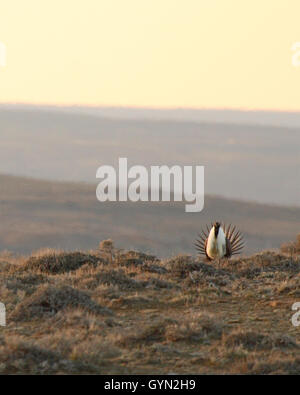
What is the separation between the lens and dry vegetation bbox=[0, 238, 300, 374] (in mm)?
9531

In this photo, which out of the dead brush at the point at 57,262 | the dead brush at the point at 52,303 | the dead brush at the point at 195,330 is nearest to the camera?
the dead brush at the point at 195,330

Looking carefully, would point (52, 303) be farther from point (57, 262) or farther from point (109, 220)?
point (109, 220)

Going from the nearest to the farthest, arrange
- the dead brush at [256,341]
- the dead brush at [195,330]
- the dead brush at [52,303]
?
1. the dead brush at [256,341]
2. the dead brush at [195,330]
3. the dead brush at [52,303]

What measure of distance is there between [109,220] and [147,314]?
91241 mm

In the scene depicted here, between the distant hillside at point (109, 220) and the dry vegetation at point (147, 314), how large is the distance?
64.6 m

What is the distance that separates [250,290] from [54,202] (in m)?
94.1

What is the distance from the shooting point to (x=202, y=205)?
121438 mm

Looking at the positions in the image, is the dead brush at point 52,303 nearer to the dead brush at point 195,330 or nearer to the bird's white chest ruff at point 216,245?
the dead brush at point 195,330

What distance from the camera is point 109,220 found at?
103500 mm

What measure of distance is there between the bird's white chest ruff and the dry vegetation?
524 mm

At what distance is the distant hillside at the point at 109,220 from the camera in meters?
89.6

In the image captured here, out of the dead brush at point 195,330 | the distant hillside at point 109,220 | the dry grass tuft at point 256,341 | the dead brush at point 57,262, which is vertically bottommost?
the dry grass tuft at point 256,341

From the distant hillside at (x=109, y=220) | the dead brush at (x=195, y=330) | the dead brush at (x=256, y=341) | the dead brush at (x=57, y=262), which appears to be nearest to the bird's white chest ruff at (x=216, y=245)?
A: the dead brush at (x=57, y=262)
